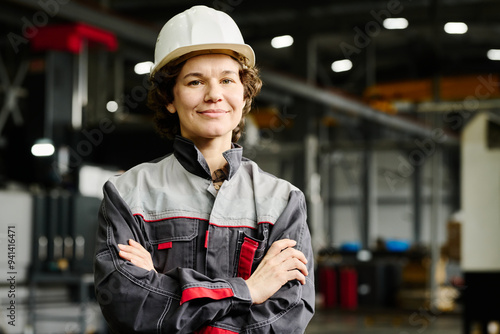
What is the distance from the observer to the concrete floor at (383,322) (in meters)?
8.67

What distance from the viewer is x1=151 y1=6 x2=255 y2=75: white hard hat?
1639 millimetres

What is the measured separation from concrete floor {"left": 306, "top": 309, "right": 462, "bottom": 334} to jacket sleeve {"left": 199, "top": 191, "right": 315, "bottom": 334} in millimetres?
7007

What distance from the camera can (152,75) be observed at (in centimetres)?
176

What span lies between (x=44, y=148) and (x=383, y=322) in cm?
583

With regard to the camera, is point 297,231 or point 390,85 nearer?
point 297,231

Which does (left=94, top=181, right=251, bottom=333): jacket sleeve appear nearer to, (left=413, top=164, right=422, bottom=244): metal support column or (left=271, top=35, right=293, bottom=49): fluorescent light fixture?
(left=271, top=35, right=293, bottom=49): fluorescent light fixture

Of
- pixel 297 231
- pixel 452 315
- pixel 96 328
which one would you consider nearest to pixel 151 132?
pixel 96 328

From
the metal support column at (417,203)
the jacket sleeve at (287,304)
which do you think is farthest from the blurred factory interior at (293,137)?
the metal support column at (417,203)

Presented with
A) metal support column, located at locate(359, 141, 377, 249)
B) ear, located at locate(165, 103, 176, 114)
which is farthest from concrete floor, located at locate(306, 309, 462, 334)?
ear, located at locate(165, 103, 176, 114)

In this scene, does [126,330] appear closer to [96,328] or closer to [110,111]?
[96,328]

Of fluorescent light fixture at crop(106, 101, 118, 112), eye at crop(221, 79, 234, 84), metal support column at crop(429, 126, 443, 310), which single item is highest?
fluorescent light fixture at crop(106, 101, 118, 112)

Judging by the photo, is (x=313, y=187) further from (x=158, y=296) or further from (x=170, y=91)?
(x=158, y=296)

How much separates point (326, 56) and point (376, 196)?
24.5ft

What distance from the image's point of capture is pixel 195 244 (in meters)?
1.63
